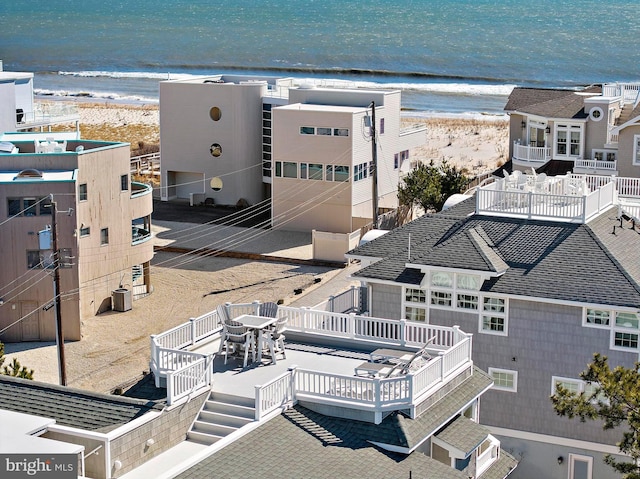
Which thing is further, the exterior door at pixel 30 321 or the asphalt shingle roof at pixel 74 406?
the exterior door at pixel 30 321

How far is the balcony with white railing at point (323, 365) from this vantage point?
21.6 meters

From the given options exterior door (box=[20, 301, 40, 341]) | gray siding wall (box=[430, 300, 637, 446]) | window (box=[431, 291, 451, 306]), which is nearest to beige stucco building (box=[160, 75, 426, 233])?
exterior door (box=[20, 301, 40, 341])

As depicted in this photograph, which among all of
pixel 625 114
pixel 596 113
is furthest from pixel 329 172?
pixel 625 114

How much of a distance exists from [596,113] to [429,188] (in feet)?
24.5

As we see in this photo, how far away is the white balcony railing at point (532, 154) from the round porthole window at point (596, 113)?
2295 millimetres

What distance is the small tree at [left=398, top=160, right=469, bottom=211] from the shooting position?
5105cm

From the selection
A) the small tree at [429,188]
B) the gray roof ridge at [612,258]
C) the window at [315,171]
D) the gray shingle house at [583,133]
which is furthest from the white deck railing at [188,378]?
the window at [315,171]

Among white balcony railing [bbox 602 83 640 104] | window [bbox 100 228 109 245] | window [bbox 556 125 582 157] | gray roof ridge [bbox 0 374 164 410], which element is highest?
white balcony railing [bbox 602 83 640 104]

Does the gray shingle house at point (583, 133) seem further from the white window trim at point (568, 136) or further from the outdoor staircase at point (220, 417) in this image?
the outdoor staircase at point (220, 417)

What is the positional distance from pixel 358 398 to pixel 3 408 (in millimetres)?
5983

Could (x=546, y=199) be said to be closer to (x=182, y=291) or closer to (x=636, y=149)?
(x=636, y=149)

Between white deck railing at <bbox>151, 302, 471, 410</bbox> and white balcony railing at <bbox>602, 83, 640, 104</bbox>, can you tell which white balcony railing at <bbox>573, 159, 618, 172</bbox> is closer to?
white balcony railing at <bbox>602, 83, 640, 104</bbox>

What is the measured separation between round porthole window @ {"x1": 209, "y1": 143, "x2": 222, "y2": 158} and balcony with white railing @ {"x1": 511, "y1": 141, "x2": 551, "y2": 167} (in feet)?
49.7

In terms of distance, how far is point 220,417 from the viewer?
2159 cm
